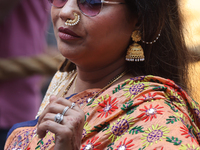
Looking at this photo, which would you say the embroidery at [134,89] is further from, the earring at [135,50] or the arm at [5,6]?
the arm at [5,6]

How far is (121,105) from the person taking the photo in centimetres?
165

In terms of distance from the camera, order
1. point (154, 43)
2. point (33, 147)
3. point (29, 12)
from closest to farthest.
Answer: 1. point (33, 147)
2. point (154, 43)
3. point (29, 12)

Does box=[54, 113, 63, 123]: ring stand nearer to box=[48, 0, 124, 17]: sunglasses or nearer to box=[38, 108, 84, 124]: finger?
box=[38, 108, 84, 124]: finger

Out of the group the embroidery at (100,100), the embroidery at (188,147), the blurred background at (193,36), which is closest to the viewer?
the embroidery at (188,147)

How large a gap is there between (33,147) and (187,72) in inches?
39.8

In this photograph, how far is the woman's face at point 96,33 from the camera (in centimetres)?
173

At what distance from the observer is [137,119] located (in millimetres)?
1539

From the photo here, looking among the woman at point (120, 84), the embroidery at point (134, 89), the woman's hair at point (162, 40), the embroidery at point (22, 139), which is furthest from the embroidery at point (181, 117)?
the embroidery at point (22, 139)

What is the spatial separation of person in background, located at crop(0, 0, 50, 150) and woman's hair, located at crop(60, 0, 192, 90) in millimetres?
1528

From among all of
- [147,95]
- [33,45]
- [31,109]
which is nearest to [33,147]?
[147,95]

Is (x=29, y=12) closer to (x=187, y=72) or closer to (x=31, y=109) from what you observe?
(x=31, y=109)

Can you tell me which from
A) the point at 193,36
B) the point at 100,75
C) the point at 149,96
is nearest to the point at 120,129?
the point at 149,96

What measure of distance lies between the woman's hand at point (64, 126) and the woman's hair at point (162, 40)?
0.57m

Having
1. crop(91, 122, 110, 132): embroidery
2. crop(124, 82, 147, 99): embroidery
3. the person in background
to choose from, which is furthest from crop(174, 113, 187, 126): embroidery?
the person in background
